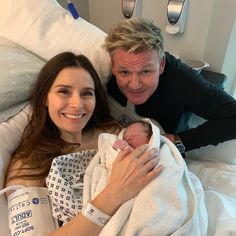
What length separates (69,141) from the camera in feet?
4.24

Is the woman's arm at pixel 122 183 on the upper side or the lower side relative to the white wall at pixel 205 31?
lower

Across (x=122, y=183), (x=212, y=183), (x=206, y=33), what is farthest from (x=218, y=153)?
(x=206, y=33)

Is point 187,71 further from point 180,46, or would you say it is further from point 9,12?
point 9,12

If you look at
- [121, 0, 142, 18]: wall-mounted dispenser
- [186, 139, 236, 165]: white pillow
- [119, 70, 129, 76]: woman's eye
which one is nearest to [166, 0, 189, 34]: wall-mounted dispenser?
[121, 0, 142, 18]: wall-mounted dispenser

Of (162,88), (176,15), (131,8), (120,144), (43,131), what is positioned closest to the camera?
(120,144)

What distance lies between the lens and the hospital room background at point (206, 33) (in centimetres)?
177

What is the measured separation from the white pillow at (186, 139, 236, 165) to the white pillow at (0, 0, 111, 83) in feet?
1.88

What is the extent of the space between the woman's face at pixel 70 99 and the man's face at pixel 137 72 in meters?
0.18

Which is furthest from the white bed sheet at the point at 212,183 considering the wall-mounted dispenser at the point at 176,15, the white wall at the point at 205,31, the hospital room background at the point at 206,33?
the wall-mounted dispenser at the point at 176,15

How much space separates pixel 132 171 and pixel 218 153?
1.91ft

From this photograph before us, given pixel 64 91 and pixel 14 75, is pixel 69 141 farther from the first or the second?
pixel 14 75

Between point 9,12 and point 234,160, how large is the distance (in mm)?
1267

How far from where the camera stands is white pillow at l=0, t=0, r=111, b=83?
55.7 inches

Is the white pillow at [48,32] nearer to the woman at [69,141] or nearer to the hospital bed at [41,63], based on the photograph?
the hospital bed at [41,63]
